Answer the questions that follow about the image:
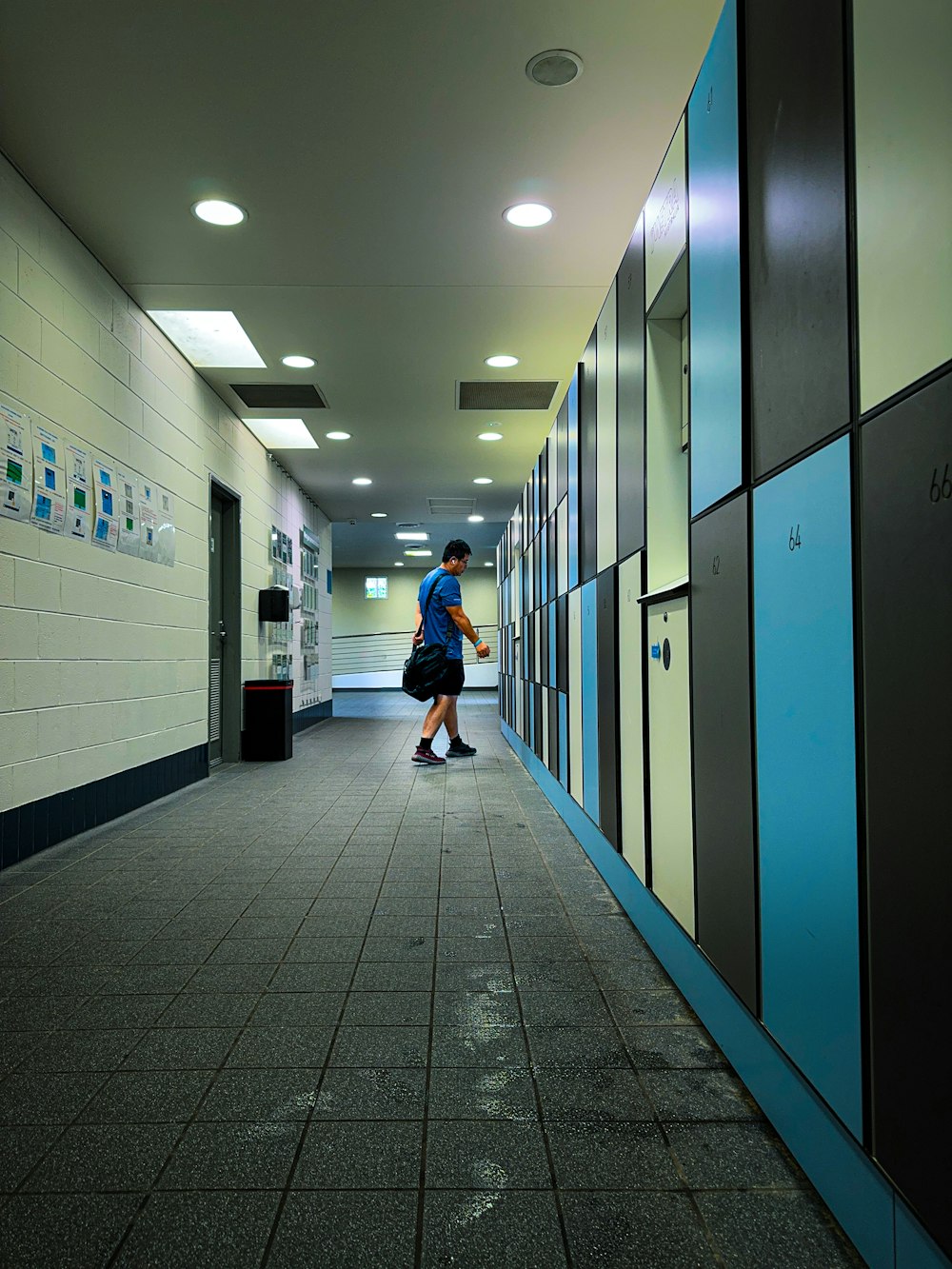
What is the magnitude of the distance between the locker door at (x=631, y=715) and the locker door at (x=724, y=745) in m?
0.59

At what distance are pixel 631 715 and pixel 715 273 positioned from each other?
4.34 feet

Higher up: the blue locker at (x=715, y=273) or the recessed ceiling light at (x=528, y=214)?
the recessed ceiling light at (x=528, y=214)

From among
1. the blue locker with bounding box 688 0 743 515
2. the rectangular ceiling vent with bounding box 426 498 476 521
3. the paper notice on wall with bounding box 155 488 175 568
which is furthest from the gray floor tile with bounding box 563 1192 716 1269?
the rectangular ceiling vent with bounding box 426 498 476 521

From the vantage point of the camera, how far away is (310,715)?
10562 millimetres

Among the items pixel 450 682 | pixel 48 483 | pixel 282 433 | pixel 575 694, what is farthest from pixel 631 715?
pixel 282 433

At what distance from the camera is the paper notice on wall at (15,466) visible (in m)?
3.26

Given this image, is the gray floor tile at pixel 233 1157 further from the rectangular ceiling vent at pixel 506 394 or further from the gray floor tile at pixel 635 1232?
the rectangular ceiling vent at pixel 506 394

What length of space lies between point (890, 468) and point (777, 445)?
Answer: 422 mm

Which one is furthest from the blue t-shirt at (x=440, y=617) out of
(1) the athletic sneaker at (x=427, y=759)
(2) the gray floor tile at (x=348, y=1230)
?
(2) the gray floor tile at (x=348, y=1230)

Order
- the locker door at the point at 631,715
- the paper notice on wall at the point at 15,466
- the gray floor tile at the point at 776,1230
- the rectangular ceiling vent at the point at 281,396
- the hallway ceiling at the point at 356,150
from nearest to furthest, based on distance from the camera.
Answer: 1. the gray floor tile at the point at 776,1230
2. the locker door at the point at 631,715
3. the hallway ceiling at the point at 356,150
4. the paper notice on wall at the point at 15,466
5. the rectangular ceiling vent at the point at 281,396

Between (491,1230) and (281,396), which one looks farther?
(281,396)

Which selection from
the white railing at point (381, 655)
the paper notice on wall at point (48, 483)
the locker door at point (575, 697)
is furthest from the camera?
the white railing at point (381, 655)

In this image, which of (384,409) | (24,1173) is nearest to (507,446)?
(384,409)

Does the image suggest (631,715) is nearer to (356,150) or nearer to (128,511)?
(356,150)
